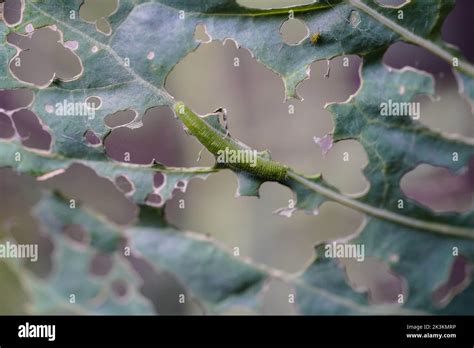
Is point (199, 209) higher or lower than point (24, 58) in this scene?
lower

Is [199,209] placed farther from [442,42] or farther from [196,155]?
[442,42]

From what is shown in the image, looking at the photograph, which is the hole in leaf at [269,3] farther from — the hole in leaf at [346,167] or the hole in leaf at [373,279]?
the hole in leaf at [373,279]

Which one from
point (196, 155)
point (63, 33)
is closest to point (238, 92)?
point (196, 155)

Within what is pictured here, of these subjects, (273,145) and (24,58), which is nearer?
(24,58)

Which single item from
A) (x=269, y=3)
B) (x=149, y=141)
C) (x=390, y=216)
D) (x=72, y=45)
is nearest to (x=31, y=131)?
(x=72, y=45)

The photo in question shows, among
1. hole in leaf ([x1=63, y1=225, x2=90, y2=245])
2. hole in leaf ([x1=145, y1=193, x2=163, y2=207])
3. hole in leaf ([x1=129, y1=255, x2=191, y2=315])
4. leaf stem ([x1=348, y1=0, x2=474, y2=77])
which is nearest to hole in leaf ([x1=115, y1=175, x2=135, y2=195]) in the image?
hole in leaf ([x1=145, y1=193, x2=163, y2=207])

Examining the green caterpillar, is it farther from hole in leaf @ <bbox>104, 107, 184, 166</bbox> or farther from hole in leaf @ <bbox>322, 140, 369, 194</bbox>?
hole in leaf @ <bbox>322, 140, 369, 194</bbox>
